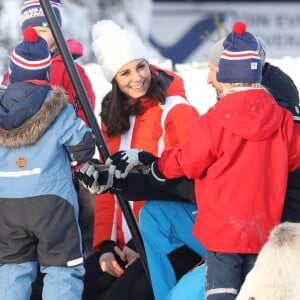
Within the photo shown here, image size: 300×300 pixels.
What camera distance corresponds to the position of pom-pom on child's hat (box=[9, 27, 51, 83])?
430 centimetres

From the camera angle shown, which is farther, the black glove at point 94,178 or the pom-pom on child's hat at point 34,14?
the pom-pom on child's hat at point 34,14

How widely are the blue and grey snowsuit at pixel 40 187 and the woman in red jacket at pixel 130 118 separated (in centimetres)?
46

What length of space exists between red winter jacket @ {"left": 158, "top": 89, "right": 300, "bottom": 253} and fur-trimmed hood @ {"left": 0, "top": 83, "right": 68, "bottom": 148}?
2.14ft

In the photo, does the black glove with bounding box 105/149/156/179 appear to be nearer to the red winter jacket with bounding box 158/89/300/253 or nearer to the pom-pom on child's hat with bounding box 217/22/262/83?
the red winter jacket with bounding box 158/89/300/253

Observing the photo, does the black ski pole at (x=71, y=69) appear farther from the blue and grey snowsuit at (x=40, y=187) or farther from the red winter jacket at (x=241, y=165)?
the red winter jacket at (x=241, y=165)

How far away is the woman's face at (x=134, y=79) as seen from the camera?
4.80 metres

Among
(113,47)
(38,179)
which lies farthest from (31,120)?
(113,47)

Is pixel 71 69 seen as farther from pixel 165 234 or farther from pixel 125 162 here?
pixel 165 234

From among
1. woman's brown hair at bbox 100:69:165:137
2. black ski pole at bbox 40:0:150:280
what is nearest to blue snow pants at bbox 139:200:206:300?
black ski pole at bbox 40:0:150:280

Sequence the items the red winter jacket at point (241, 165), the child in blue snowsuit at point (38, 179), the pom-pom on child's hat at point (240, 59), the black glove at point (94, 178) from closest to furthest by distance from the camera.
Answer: the red winter jacket at point (241, 165) < the pom-pom on child's hat at point (240, 59) < the black glove at point (94, 178) < the child in blue snowsuit at point (38, 179)

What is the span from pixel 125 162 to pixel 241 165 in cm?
56

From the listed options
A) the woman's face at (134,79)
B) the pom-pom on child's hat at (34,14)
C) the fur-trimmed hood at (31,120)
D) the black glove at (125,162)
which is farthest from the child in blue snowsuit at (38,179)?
the pom-pom on child's hat at (34,14)

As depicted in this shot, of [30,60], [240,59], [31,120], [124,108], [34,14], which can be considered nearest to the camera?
[240,59]

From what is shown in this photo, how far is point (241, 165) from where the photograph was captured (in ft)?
12.6
